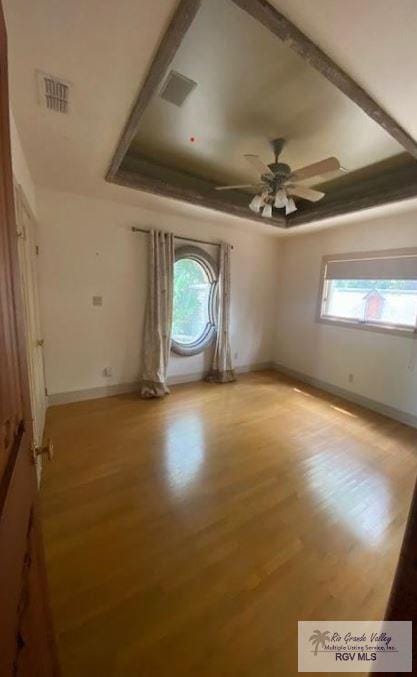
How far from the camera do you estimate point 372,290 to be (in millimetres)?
3545

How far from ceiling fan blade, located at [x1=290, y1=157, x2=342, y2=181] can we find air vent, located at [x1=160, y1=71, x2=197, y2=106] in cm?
96

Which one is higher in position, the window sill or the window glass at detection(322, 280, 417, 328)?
the window glass at detection(322, 280, 417, 328)

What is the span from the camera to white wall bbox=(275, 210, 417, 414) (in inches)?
127

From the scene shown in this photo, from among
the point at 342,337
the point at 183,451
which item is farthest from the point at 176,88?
the point at 342,337

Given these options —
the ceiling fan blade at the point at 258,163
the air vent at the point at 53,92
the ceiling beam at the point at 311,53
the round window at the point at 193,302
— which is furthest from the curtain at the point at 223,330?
the air vent at the point at 53,92

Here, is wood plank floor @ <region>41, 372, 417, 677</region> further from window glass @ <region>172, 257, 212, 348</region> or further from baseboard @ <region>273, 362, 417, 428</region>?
window glass @ <region>172, 257, 212, 348</region>

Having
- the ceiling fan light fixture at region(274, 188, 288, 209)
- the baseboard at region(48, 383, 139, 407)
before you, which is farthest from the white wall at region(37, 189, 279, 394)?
the ceiling fan light fixture at region(274, 188, 288, 209)

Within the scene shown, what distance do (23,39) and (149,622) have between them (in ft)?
8.38

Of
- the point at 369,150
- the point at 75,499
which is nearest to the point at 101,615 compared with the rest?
the point at 75,499

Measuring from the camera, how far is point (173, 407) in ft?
11.0

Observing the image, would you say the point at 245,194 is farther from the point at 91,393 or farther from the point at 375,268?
the point at 91,393

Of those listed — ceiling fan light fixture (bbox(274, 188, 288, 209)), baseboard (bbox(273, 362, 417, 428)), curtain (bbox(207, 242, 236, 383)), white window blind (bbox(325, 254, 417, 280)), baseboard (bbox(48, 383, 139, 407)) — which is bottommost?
baseboard (bbox(273, 362, 417, 428))

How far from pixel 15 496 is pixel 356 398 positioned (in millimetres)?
3991

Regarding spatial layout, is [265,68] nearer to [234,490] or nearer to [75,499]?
[234,490]
